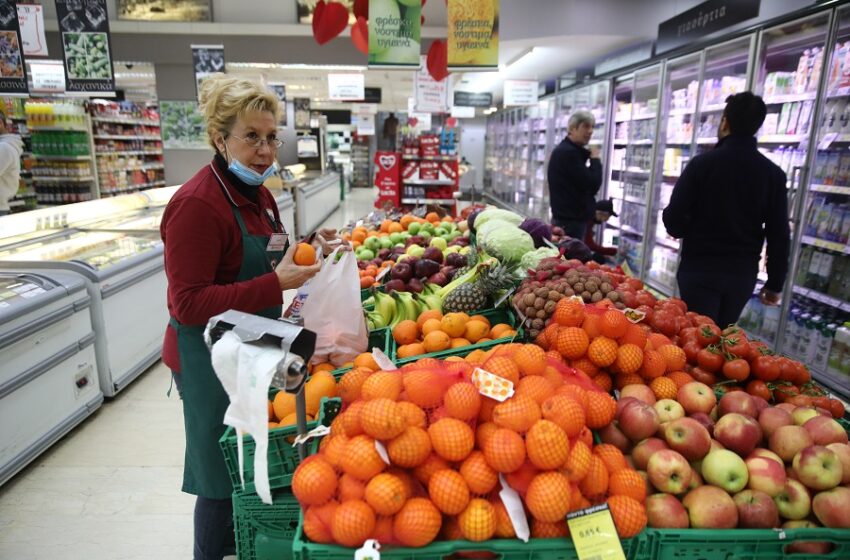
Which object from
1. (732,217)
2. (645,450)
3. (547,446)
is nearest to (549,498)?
(547,446)

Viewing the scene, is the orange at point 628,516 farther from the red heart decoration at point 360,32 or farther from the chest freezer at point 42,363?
the red heart decoration at point 360,32

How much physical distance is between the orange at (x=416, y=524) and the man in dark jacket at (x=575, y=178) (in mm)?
4535

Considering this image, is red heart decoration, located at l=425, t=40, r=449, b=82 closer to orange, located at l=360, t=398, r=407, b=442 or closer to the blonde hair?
the blonde hair

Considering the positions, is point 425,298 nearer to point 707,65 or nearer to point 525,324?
point 525,324

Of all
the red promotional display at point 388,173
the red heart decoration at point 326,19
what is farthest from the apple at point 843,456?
the red promotional display at point 388,173

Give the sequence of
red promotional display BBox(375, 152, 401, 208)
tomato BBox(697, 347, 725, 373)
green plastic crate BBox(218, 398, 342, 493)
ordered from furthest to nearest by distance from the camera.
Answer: red promotional display BBox(375, 152, 401, 208) < tomato BBox(697, 347, 725, 373) < green plastic crate BBox(218, 398, 342, 493)

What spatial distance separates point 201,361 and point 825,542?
1.83 metres

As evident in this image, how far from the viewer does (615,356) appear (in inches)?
69.8

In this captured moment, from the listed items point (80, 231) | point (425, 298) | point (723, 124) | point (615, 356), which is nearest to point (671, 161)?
point (723, 124)

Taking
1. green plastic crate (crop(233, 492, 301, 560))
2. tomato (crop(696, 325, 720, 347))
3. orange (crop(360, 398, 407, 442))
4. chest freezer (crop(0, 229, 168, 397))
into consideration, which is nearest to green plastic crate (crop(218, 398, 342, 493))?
green plastic crate (crop(233, 492, 301, 560))

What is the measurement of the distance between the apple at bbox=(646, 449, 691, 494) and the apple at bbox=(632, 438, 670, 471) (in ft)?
0.17

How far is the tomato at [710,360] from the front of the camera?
1972 mm

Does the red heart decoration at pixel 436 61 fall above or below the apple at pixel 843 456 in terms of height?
above

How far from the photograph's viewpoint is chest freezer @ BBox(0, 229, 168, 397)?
147 inches
